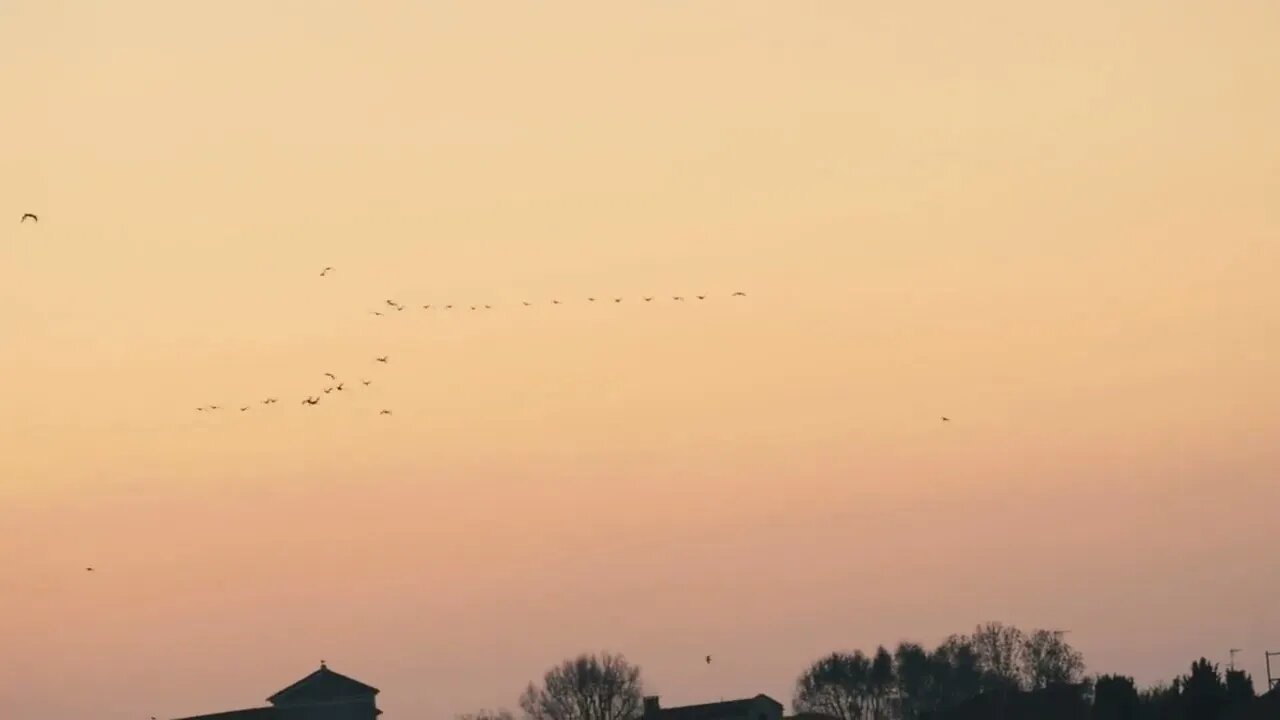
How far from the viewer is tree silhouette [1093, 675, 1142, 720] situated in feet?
440

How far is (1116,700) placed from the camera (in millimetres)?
135000

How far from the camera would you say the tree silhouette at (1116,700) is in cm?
13425

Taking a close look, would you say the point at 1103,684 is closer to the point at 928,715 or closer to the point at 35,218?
the point at 928,715

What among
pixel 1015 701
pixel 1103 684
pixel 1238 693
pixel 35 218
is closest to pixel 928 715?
pixel 1015 701

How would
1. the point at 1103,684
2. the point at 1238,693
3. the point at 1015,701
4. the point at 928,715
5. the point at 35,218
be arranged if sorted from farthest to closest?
the point at 928,715, the point at 1015,701, the point at 1103,684, the point at 1238,693, the point at 35,218

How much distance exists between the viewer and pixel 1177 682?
13450 cm

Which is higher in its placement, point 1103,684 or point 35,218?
point 35,218

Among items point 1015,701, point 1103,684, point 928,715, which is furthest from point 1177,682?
point 928,715

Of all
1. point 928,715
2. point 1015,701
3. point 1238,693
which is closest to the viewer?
point 1238,693

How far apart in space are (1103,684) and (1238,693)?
470 inches

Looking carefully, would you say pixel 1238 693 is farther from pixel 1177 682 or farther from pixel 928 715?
A: pixel 928 715

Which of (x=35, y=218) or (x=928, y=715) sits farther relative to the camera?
(x=928, y=715)

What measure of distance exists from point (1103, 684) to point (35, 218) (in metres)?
76.0

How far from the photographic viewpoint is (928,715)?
553 feet
